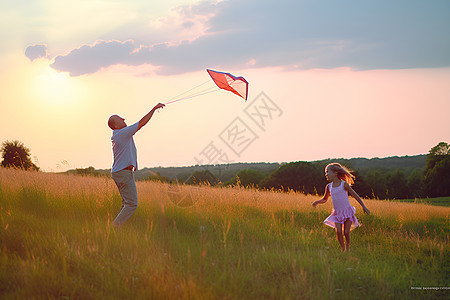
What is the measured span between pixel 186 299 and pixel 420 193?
182ft

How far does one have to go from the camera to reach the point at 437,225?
1145cm

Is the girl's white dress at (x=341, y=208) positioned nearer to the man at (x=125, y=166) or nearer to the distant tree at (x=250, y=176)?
the man at (x=125, y=166)

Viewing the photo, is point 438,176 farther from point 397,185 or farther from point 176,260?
point 176,260

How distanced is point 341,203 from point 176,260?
11.7ft

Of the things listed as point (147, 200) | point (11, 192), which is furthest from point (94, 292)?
point (11, 192)

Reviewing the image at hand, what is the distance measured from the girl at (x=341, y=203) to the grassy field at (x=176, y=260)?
0.51m

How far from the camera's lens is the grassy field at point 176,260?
4.23 meters

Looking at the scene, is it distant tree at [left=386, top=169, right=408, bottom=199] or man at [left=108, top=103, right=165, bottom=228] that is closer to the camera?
man at [left=108, top=103, right=165, bottom=228]

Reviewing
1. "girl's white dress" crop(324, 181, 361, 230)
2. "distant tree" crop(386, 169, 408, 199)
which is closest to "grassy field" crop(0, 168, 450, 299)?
"girl's white dress" crop(324, 181, 361, 230)

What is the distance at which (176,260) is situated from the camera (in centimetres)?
525

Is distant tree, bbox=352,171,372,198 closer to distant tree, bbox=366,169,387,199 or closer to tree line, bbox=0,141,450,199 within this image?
tree line, bbox=0,141,450,199

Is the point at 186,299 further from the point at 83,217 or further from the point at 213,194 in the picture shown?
the point at 213,194

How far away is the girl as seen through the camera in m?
7.01

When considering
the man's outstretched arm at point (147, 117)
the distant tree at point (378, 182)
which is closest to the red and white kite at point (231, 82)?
the man's outstretched arm at point (147, 117)
